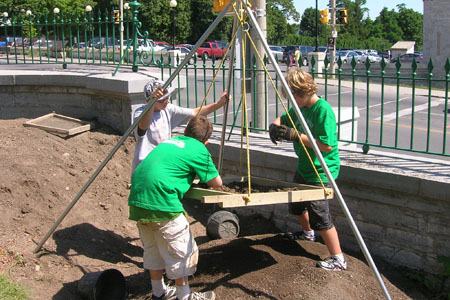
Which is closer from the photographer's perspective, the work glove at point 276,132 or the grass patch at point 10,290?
the grass patch at point 10,290

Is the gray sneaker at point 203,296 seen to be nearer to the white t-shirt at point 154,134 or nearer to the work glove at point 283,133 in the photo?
the white t-shirt at point 154,134

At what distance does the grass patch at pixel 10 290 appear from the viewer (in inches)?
152

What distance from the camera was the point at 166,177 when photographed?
11.8 feet

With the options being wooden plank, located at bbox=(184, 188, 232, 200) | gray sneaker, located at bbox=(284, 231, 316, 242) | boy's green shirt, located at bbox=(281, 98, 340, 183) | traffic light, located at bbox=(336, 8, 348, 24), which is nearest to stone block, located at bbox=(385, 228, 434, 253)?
gray sneaker, located at bbox=(284, 231, 316, 242)

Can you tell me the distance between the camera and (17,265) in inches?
176

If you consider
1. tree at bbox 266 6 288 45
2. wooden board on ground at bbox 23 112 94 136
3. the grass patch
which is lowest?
the grass patch

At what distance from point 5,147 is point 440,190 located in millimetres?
4732

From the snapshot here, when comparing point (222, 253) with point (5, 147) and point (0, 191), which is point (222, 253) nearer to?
point (0, 191)

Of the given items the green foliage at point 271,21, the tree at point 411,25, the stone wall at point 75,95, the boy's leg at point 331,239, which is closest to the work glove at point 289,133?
the boy's leg at point 331,239

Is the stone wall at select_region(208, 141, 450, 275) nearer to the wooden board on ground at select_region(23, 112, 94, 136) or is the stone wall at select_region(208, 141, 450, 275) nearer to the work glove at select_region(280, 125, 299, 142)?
the work glove at select_region(280, 125, 299, 142)

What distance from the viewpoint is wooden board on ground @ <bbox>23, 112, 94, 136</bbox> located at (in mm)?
6695

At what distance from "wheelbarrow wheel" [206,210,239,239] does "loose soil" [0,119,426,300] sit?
0.48ft

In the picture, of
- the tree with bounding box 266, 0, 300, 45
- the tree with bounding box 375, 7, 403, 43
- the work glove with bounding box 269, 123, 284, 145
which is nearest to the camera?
the work glove with bounding box 269, 123, 284, 145

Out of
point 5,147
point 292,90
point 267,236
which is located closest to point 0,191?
point 5,147
